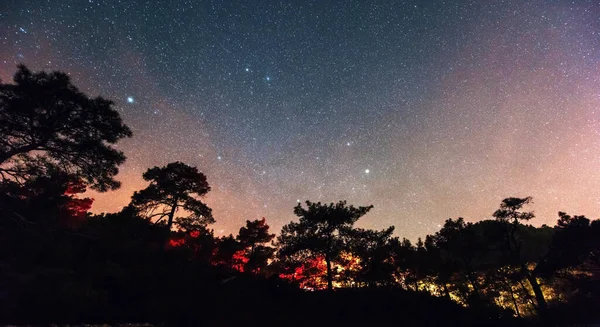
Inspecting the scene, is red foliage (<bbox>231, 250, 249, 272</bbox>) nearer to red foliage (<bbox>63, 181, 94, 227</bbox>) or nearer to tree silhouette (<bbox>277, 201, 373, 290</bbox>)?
tree silhouette (<bbox>277, 201, 373, 290</bbox>)

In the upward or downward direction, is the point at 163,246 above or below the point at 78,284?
above

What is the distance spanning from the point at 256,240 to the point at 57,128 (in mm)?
29022

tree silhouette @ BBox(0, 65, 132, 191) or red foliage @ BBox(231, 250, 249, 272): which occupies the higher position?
tree silhouette @ BBox(0, 65, 132, 191)

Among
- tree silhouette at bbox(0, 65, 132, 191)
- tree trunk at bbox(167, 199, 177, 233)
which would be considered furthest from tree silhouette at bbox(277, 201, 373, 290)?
tree silhouette at bbox(0, 65, 132, 191)

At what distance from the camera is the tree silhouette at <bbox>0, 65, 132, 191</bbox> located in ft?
36.3

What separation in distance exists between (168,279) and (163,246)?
23.3ft

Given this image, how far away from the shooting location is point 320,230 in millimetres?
24922

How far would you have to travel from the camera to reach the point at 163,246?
68.5ft

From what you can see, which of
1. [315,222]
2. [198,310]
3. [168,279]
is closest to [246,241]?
[315,222]

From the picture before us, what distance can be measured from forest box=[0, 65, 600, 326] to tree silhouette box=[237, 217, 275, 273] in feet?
13.6

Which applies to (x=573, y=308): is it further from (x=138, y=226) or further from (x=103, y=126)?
(x=138, y=226)

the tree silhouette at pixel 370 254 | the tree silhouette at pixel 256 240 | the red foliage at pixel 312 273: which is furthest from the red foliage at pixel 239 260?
the tree silhouette at pixel 370 254

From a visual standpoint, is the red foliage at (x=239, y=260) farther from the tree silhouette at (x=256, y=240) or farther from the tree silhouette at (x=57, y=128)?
the tree silhouette at (x=57, y=128)

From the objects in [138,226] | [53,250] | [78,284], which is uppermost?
[138,226]
